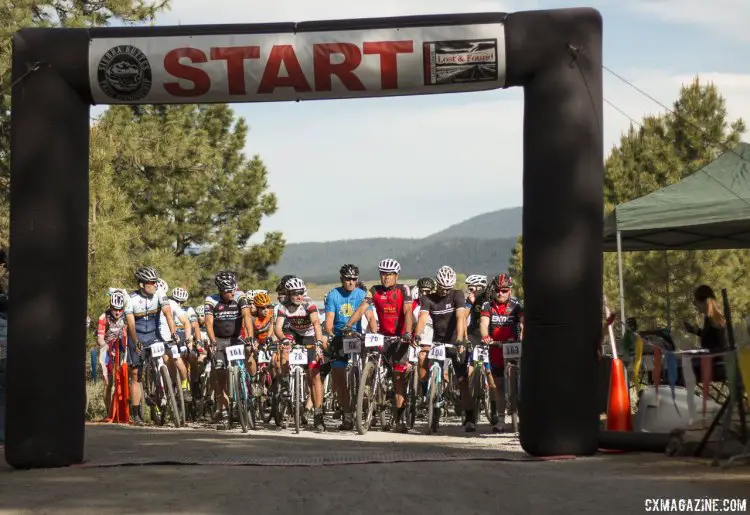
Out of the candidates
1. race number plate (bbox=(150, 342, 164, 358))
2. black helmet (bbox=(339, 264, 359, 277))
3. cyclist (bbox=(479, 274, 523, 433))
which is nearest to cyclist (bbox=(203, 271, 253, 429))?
race number plate (bbox=(150, 342, 164, 358))

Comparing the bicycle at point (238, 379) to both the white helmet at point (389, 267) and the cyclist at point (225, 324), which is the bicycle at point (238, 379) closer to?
the cyclist at point (225, 324)

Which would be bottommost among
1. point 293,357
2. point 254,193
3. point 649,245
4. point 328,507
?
point 328,507

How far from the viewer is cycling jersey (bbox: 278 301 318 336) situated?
1620cm

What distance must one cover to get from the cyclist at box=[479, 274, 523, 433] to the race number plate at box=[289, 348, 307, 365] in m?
2.11

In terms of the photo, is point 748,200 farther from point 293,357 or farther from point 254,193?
point 254,193

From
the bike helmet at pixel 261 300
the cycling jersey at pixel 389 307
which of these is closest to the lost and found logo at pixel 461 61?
the cycling jersey at pixel 389 307

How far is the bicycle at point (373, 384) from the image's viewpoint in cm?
1497

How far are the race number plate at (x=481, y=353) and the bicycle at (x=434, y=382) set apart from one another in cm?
27

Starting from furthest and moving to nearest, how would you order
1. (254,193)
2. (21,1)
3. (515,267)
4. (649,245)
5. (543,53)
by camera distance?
(254,193)
(515,267)
(21,1)
(649,245)
(543,53)

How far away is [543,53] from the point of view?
10.8 m

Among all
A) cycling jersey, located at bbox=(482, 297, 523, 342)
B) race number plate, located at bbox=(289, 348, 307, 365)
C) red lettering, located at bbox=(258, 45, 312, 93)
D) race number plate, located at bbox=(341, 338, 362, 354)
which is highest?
red lettering, located at bbox=(258, 45, 312, 93)

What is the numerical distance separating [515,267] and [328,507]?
117 ft

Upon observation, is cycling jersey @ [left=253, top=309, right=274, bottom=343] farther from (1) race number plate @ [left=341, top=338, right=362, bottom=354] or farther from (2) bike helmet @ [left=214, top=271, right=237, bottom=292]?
(1) race number plate @ [left=341, top=338, right=362, bottom=354]

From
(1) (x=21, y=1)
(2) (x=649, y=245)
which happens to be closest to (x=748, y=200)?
(2) (x=649, y=245)
